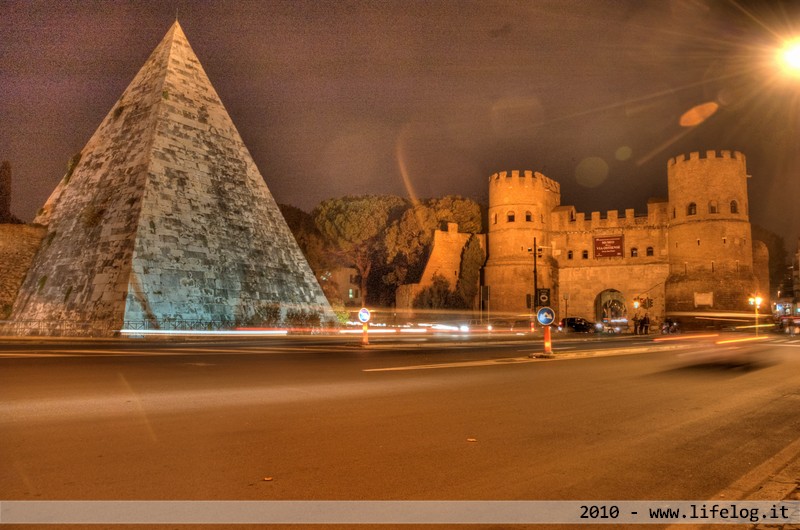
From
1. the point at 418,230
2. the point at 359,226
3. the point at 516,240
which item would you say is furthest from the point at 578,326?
the point at 359,226

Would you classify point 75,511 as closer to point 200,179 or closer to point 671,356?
point 671,356

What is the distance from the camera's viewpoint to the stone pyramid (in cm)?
2147

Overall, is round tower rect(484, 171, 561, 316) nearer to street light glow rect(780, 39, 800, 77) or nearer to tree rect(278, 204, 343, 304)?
tree rect(278, 204, 343, 304)

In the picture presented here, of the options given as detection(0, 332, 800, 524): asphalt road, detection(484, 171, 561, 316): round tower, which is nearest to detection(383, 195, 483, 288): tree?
detection(484, 171, 561, 316): round tower

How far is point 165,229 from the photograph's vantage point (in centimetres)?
2242

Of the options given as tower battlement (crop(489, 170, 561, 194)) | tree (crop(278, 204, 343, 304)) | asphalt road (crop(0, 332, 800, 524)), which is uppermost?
tower battlement (crop(489, 170, 561, 194))

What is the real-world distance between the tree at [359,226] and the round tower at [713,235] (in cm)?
2711

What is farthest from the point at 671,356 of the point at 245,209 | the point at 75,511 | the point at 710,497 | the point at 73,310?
the point at 73,310

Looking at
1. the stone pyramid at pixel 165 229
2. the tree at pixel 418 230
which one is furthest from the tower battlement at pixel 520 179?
the stone pyramid at pixel 165 229

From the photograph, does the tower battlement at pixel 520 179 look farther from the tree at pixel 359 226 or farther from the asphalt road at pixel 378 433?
the asphalt road at pixel 378 433

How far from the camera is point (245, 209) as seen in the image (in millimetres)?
26109

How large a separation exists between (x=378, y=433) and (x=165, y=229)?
1908 cm

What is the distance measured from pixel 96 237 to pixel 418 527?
22.9m

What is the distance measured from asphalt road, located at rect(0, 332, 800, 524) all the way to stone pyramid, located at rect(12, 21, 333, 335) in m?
11.1
